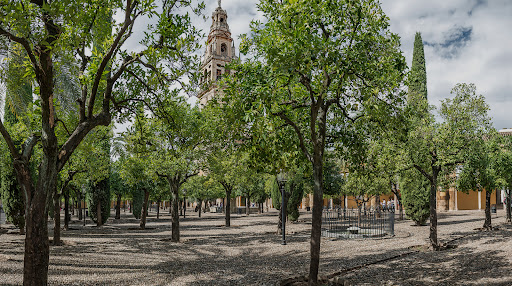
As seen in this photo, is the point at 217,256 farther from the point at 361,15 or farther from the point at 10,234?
the point at 10,234

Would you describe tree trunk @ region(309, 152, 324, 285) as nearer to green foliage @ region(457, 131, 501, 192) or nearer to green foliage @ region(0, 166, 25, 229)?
green foliage @ region(457, 131, 501, 192)

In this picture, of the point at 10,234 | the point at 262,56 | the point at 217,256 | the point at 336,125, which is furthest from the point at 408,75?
the point at 10,234

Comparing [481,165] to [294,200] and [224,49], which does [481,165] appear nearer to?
[294,200]

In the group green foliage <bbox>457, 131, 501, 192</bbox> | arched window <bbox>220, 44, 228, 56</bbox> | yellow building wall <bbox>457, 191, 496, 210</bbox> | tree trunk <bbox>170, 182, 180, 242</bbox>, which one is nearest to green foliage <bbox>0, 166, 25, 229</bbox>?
tree trunk <bbox>170, 182, 180, 242</bbox>

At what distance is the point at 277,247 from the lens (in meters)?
17.0

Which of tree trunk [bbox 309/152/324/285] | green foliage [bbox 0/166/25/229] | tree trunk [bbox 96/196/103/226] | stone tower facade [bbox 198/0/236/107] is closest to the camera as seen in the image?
tree trunk [bbox 309/152/324/285]

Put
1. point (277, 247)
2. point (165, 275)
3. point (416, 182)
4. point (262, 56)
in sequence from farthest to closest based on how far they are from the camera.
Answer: point (416, 182), point (277, 247), point (165, 275), point (262, 56)

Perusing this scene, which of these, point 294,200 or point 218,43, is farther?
point 218,43

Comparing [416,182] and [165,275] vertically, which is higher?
[416,182]

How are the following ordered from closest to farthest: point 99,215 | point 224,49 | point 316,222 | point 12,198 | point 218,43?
point 316,222, point 12,198, point 99,215, point 218,43, point 224,49

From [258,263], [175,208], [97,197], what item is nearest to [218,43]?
[97,197]

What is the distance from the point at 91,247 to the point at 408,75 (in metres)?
15.5

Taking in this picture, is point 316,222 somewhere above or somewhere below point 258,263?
above

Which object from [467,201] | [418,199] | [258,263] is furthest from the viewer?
[467,201]
